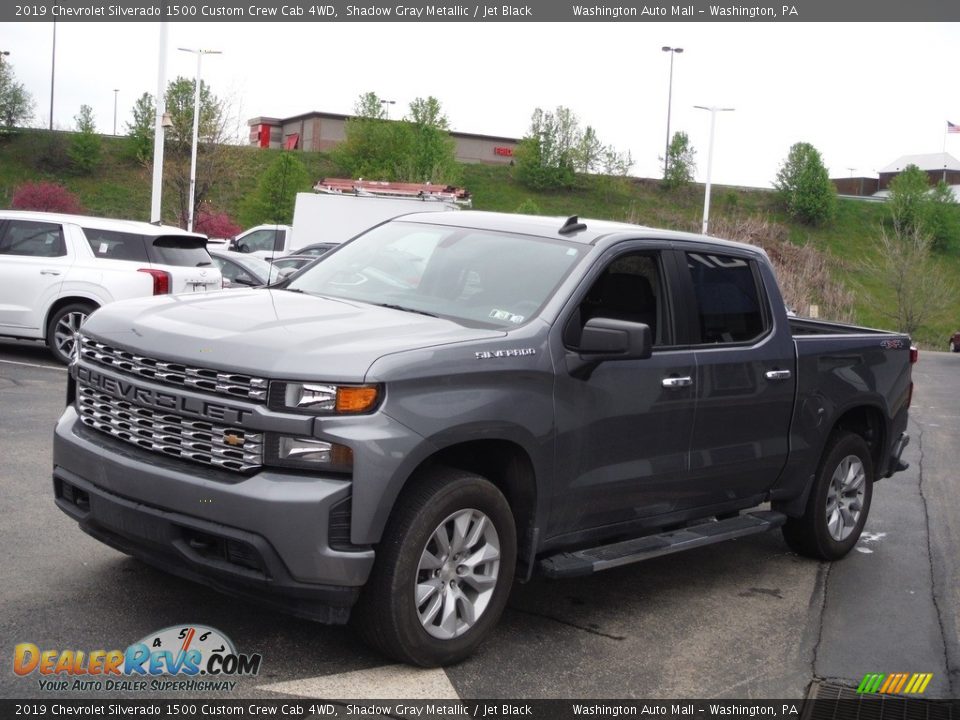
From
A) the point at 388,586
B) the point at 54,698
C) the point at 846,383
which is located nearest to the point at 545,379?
the point at 388,586

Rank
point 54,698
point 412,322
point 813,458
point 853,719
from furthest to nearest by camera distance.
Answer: point 813,458 → point 412,322 → point 853,719 → point 54,698

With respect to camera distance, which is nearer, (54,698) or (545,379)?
(54,698)

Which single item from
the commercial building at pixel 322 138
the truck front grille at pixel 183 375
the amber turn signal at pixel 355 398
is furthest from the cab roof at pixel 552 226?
the commercial building at pixel 322 138

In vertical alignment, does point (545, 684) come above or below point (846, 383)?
below

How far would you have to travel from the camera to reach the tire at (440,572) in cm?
456

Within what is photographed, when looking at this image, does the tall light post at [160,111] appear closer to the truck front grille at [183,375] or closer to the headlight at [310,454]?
the truck front grille at [183,375]

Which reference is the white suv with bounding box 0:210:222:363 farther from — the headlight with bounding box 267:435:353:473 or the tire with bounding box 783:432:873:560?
the headlight with bounding box 267:435:353:473

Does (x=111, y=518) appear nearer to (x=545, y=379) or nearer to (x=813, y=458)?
(x=545, y=379)

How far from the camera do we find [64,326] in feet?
45.8

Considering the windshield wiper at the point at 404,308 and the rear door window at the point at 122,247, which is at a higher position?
the windshield wiper at the point at 404,308

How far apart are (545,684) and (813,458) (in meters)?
2.83

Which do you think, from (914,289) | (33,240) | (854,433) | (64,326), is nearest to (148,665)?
(854,433)

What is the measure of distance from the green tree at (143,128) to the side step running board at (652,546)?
55.1m

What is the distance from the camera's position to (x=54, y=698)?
4242 mm
